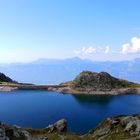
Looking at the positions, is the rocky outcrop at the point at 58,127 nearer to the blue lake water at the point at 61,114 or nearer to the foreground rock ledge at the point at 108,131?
the foreground rock ledge at the point at 108,131

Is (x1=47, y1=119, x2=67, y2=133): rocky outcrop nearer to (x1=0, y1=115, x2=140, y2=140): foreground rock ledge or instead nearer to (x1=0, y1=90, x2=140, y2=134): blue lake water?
(x1=0, y1=115, x2=140, y2=140): foreground rock ledge

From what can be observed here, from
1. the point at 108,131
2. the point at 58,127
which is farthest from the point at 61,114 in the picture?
the point at 108,131

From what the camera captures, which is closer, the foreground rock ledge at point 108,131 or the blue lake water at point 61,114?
the foreground rock ledge at point 108,131

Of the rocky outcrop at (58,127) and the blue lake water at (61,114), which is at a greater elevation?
the rocky outcrop at (58,127)

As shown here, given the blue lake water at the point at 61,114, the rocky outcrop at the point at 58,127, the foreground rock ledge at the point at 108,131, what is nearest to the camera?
the foreground rock ledge at the point at 108,131

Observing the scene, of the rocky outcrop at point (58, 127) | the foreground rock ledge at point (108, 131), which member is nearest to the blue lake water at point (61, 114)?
the rocky outcrop at point (58, 127)

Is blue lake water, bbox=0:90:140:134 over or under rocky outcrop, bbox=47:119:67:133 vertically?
under

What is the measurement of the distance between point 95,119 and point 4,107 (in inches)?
2526

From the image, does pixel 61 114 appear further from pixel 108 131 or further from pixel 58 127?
pixel 108 131

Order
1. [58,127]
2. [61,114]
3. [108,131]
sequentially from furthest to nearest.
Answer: [61,114]
[58,127]
[108,131]

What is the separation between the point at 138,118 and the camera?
7544 cm

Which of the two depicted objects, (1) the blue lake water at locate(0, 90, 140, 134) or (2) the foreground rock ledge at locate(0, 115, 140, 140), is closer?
(2) the foreground rock ledge at locate(0, 115, 140, 140)

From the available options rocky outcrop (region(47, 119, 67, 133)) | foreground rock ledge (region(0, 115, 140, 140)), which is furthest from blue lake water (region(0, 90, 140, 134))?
foreground rock ledge (region(0, 115, 140, 140))

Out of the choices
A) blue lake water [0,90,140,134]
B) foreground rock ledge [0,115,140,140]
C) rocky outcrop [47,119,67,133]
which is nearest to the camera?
→ foreground rock ledge [0,115,140,140]
